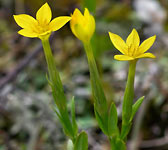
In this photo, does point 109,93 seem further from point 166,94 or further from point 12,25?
point 12,25

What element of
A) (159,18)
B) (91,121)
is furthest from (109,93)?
(159,18)

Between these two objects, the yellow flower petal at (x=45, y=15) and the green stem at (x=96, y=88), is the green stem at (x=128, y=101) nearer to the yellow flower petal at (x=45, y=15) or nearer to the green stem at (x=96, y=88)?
the green stem at (x=96, y=88)

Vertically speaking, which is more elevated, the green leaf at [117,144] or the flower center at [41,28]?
the flower center at [41,28]

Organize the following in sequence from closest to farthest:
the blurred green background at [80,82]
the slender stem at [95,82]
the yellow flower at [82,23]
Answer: the yellow flower at [82,23] → the slender stem at [95,82] → the blurred green background at [80,82]

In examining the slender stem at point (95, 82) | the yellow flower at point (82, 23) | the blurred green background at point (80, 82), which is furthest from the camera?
the blurred green background at point (80, 82)

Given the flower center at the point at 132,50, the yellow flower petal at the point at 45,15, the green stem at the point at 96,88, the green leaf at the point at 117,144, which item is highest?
the yellow flower petal at the point at 45,15

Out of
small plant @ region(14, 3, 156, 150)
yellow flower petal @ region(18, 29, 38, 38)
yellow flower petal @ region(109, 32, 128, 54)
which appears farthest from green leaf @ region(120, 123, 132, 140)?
yellow flower petal @ region(18, 29, 38, 38)

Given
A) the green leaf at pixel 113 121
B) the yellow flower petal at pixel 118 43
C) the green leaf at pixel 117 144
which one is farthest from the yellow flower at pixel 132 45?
the green leaf at pixel 117 144

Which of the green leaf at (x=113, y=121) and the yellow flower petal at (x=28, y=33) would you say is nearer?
the yellow flower petal at (x=28, y=33)
